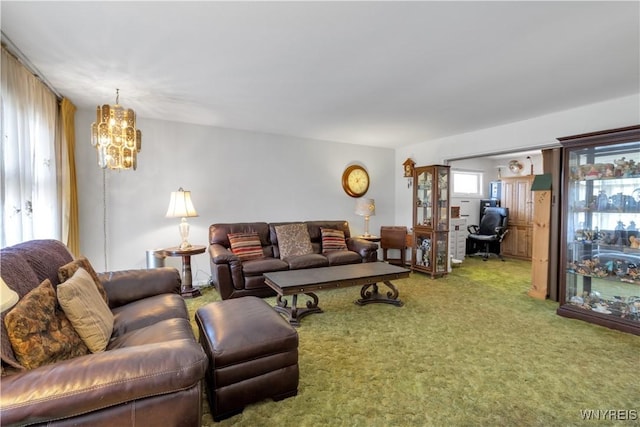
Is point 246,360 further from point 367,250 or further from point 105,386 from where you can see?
point 367,250

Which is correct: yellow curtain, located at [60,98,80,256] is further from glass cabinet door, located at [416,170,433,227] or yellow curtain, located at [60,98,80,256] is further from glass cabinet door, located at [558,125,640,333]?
glass cabinet door, located at [558,125,640,333]

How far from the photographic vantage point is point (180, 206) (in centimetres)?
377

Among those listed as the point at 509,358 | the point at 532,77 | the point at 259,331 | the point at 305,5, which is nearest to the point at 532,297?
the point at 509,358

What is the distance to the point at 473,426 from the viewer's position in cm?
161

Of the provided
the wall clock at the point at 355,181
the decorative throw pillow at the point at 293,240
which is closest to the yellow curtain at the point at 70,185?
the decorative throw pillow at the point at 293,240

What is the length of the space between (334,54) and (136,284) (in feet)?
7.70

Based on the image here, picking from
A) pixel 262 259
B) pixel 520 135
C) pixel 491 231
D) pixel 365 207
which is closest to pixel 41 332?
pixel 262 259

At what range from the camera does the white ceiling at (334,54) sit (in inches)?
68.6

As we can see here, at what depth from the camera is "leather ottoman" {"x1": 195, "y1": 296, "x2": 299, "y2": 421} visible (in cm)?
164

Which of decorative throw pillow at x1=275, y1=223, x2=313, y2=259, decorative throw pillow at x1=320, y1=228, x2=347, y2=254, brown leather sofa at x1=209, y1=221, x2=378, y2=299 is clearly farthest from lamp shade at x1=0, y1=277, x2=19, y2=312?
decorative throw pillow at x1=320, y1=228, x2=347, y2=254

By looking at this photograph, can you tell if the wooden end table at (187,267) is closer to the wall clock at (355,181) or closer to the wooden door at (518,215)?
the wall clock at (355,181)

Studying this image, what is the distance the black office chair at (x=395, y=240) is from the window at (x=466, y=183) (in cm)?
217

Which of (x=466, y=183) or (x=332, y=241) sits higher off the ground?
(x=466, y=183)

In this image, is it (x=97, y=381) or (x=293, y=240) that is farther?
(x=293, y=240)
